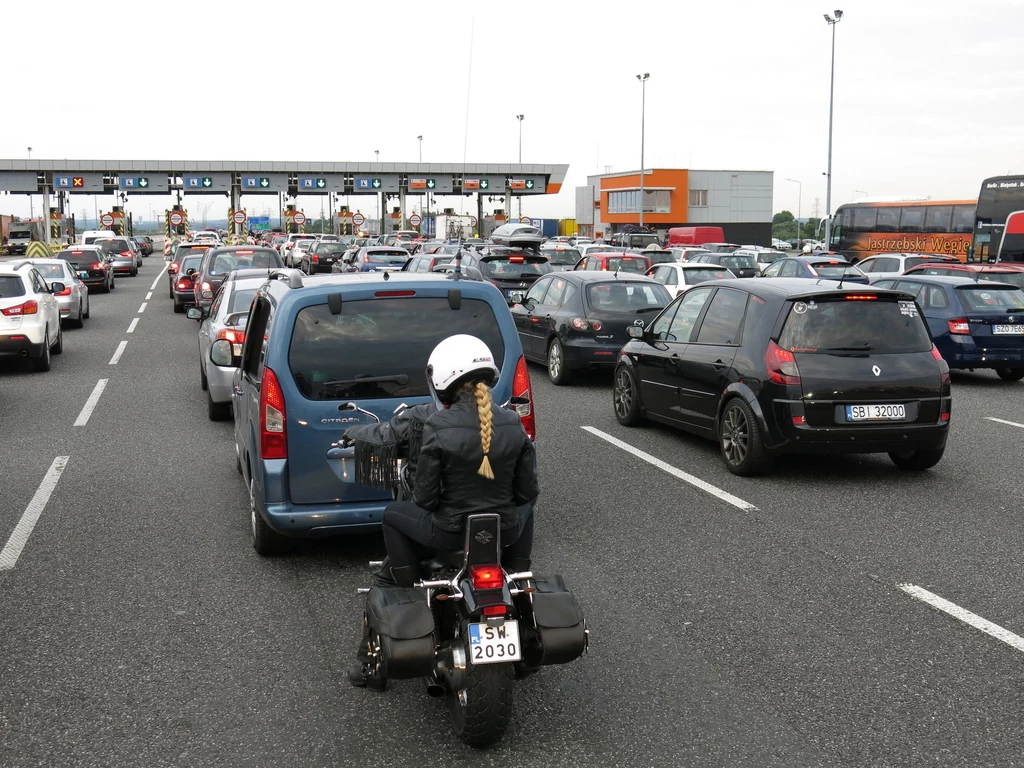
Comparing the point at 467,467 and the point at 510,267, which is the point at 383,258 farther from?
the point at 467,467

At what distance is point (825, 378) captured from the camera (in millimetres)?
8344

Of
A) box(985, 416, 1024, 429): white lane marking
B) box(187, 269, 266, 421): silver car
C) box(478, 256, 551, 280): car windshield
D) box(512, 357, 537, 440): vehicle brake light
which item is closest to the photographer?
box(512, 357, 537, 440): vehicle brake light

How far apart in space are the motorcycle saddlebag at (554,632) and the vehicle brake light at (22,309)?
13847 millimetres

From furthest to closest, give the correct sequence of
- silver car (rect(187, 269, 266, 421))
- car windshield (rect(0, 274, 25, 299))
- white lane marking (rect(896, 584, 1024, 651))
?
car windshield (rect(0, 274, 25, 299)) < silver car (rect(187, 269, 266, 421)) < white lane marking (rect(896, 584, 1024, 651))

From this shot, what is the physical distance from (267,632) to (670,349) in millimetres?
5990

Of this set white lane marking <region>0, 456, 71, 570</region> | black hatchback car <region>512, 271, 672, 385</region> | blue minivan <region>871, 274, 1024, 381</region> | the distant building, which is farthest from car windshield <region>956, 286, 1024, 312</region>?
the distant building

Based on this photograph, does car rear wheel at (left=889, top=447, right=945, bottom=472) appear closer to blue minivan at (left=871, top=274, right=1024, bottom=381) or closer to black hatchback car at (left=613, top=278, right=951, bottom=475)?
black hatchback car at (left=613, top=278, right=951, bottom=475)

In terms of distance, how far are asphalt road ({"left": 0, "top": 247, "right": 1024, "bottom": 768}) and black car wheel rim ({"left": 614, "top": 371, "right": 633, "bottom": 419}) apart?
1593 mm

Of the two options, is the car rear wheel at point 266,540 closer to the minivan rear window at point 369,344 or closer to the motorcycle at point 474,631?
the minivan rear window at point 369,344

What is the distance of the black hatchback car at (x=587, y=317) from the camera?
14.3 metres

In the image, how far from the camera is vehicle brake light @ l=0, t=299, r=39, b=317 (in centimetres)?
1570

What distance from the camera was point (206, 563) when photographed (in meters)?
6.37

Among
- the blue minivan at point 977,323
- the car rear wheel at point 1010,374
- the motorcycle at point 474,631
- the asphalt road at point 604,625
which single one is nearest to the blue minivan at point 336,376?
the asphalt road at point 604,625

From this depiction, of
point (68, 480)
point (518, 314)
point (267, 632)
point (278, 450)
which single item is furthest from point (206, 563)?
point (518, 314)
